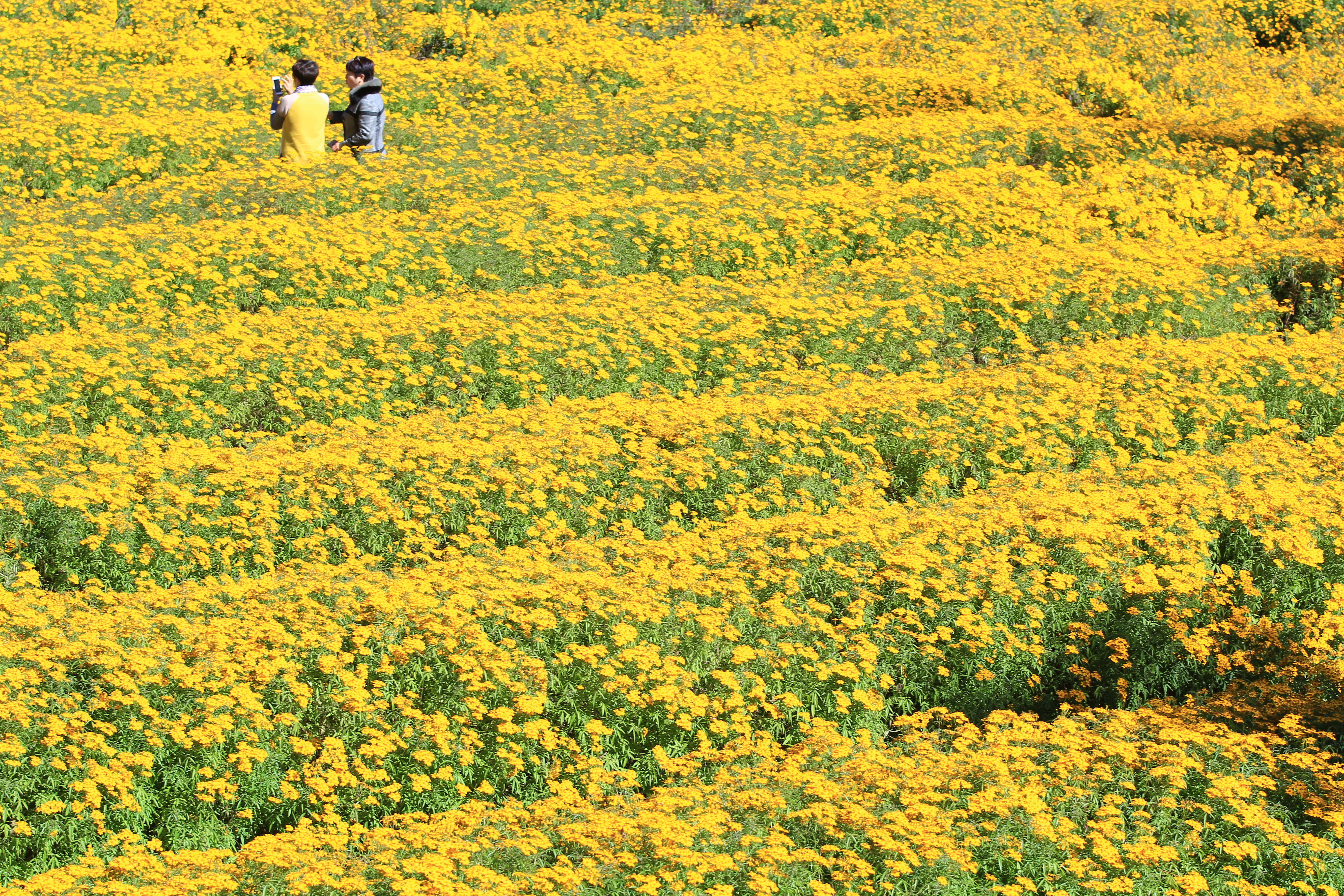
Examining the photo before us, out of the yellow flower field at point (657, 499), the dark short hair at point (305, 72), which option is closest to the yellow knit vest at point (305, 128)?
the dark short hair at point (305, 72)

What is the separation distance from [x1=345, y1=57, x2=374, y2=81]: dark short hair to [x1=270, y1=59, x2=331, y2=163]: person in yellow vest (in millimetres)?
410

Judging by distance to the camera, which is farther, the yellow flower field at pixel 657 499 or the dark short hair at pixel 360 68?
the dark short hair at pixel 360 68

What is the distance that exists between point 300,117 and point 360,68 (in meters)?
0.92

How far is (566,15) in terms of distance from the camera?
86.4 feet

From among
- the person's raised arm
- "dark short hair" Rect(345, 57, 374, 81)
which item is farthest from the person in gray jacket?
the person's raised arm

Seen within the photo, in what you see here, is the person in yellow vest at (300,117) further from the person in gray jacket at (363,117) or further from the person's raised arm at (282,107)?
the person in gray jacket at (363,117)

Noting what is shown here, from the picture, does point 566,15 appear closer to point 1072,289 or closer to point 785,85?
point 785,85

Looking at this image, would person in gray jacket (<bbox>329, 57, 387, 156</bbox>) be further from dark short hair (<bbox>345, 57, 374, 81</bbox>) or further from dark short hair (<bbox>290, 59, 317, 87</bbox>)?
dark short hair (<bbox>290, 59, 317, 87</bbox>)

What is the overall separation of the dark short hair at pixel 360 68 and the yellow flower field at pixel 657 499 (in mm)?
1077

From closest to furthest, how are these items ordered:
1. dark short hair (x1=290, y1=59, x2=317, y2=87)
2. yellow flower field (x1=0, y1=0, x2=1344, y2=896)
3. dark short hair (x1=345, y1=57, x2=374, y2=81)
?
1. yellow flower field (x1=0, y1=0, x2=1344, y2=896)
2. dark short hair (x1=290, y1=59, x2=317, y2=87)
3. dark short hair (x1=345, y1=57, x2=374, y2=81)

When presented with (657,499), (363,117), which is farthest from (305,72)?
(657,499)

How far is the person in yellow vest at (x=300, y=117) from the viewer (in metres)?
16.9

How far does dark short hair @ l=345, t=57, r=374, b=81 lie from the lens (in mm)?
16812

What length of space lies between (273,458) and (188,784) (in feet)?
11.7
